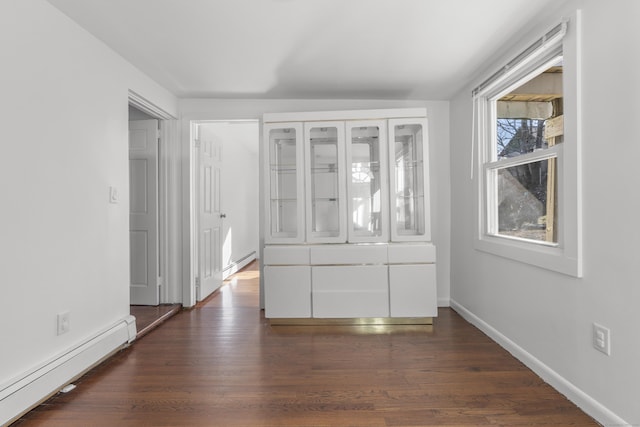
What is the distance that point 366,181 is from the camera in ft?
10.5

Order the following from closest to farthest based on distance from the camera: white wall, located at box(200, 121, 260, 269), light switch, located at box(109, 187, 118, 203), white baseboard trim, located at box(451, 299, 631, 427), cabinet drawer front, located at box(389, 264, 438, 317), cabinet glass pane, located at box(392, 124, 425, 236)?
white baseboard trim, located at box(451, 299, 631, 427), light switch, located at box(109, 187, 118, 203), cabinet drawer front, located at box(389, 264, 438, 317), cabinet glass pane, located at box(392, 124, 425, 236), white wall, located at box(200, 121, 260, 269)

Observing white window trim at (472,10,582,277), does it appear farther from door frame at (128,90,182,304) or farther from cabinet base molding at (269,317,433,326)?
door frame at (128,90,182,304)

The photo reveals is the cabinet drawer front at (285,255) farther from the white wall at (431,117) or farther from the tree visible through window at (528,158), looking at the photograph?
Answer: the tree visible through window at (528,158)

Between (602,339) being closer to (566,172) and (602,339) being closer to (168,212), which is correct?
(566,172)

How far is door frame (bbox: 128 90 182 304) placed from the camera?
3578 millimetres

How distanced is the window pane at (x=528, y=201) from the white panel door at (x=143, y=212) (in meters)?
3.22

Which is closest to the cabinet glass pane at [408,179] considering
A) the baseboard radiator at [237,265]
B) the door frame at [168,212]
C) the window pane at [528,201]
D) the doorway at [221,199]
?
the window pane at [528,201]

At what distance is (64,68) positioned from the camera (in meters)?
2.10

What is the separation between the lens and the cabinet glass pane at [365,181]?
10.5 feet

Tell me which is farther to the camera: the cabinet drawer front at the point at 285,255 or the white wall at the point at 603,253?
the cabinet drawer front at the point at 285,255

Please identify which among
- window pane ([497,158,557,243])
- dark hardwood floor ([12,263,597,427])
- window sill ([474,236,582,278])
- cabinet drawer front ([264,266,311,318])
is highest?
window pane ([497,158,557,243])

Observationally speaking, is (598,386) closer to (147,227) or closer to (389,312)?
(389,312)

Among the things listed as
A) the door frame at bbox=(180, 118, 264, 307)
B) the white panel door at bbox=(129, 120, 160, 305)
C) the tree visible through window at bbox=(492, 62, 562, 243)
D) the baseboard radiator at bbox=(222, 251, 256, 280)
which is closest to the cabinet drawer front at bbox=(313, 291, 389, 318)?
the door frame at bbox=(180, 118, 264, 307)

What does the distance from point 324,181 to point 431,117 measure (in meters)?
1.43
